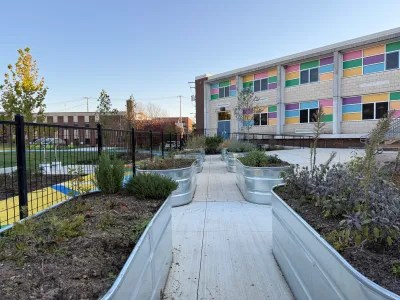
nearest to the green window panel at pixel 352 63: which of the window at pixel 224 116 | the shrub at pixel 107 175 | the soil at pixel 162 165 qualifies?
the window at pixel 224 116

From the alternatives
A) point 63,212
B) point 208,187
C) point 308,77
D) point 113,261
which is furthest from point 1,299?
Answer: point 308,77

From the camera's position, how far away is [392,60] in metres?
20.2

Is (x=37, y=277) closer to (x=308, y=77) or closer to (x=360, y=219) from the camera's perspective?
(x=360, y=219)

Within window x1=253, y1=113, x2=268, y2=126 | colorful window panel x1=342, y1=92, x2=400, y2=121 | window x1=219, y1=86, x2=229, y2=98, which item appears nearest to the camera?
colorful window panel x1=342, y1=92, x2=400, y2=121

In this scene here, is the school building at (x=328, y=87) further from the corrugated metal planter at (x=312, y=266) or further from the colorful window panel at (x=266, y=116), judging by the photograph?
the corrugated metal planter at (x=312, y=266)

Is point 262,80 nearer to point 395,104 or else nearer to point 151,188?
point 395,104

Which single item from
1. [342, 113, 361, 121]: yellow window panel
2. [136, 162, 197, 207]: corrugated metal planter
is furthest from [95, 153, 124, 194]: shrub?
[342, 113, 361, 121]: yellow window panel

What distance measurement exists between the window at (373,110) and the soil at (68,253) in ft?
71.8

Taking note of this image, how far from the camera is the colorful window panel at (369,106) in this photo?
20459mm

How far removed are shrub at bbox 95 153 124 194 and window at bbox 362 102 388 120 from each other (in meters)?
21.0

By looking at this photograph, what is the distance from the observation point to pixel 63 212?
10.7 feet

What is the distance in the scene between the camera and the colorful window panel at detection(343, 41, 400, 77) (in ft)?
66.1

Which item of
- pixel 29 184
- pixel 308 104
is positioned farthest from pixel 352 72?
pixel 29 184

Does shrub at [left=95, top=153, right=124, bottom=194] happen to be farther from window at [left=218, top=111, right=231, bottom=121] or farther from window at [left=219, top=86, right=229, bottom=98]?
window at [left=219, top=86, right=229, bottom=98]
